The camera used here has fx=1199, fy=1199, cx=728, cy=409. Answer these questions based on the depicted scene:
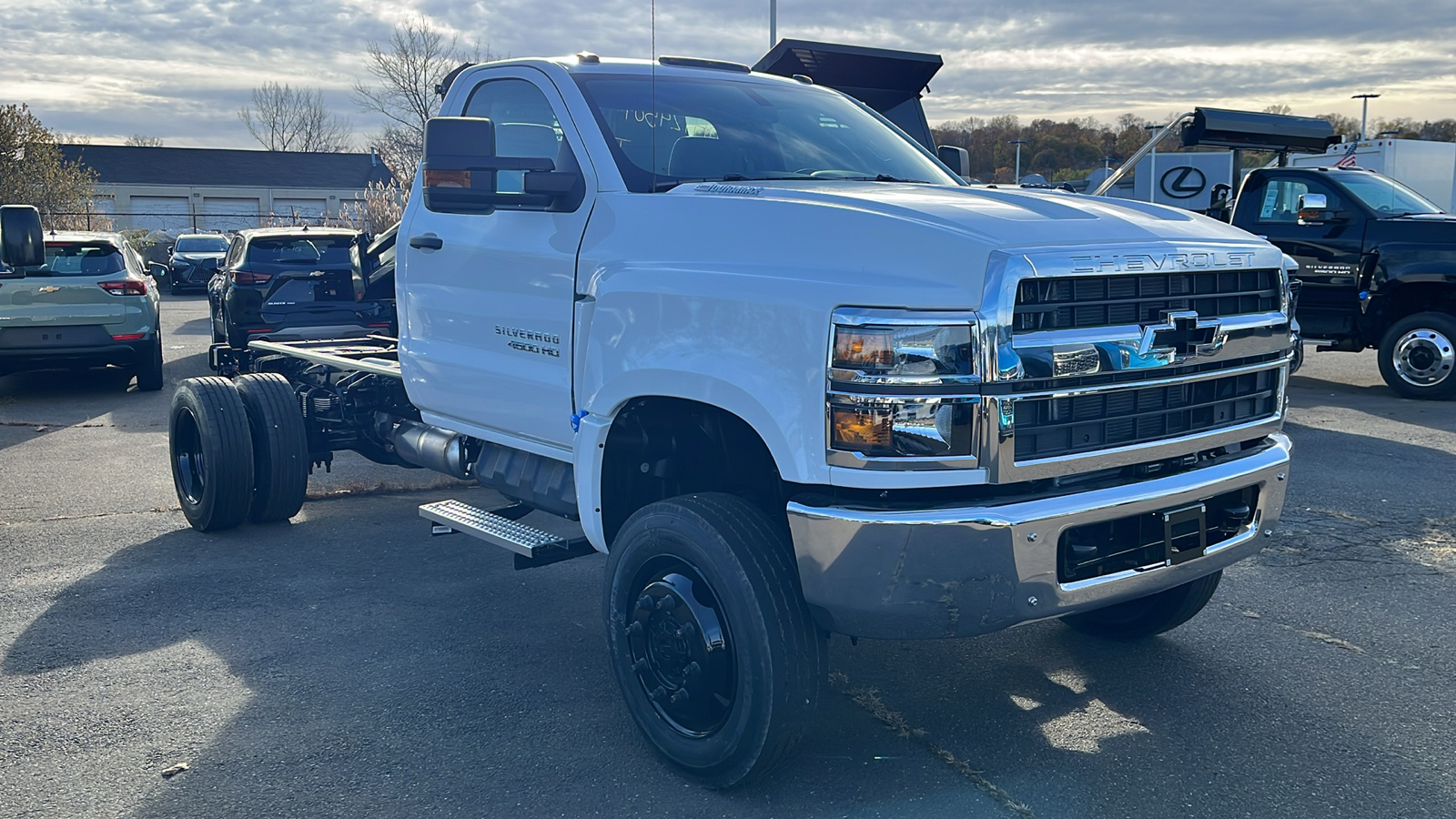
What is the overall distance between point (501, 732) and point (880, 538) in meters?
1.64

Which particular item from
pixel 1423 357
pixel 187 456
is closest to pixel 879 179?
pixel 187 456

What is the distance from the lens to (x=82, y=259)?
12.4 meters

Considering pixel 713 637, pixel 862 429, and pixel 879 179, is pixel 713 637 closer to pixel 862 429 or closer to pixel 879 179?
pixel 862 429

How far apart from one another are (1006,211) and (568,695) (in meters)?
2.24

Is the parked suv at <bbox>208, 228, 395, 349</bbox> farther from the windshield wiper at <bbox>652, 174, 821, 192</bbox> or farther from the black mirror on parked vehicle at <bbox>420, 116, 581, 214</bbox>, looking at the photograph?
the windshield wiper at <bbox>652, 174, 821, 192</bbox>

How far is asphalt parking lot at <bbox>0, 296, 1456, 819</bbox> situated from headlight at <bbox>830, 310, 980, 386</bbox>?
1.27 metres

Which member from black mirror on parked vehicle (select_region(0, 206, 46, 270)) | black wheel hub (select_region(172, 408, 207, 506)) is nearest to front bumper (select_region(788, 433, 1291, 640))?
black wheel hub (select_region(172, 408, 207, 506))

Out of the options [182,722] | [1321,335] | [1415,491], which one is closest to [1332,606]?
[1415,491]

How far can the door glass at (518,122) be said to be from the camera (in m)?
4.45

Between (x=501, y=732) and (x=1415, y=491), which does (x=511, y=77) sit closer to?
(x=501, y=732)

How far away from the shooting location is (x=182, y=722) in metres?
4.01

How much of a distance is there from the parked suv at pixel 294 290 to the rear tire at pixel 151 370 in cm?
70

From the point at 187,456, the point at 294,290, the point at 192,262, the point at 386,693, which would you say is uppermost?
the point at 294,290

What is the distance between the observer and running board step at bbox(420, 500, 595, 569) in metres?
4.23
